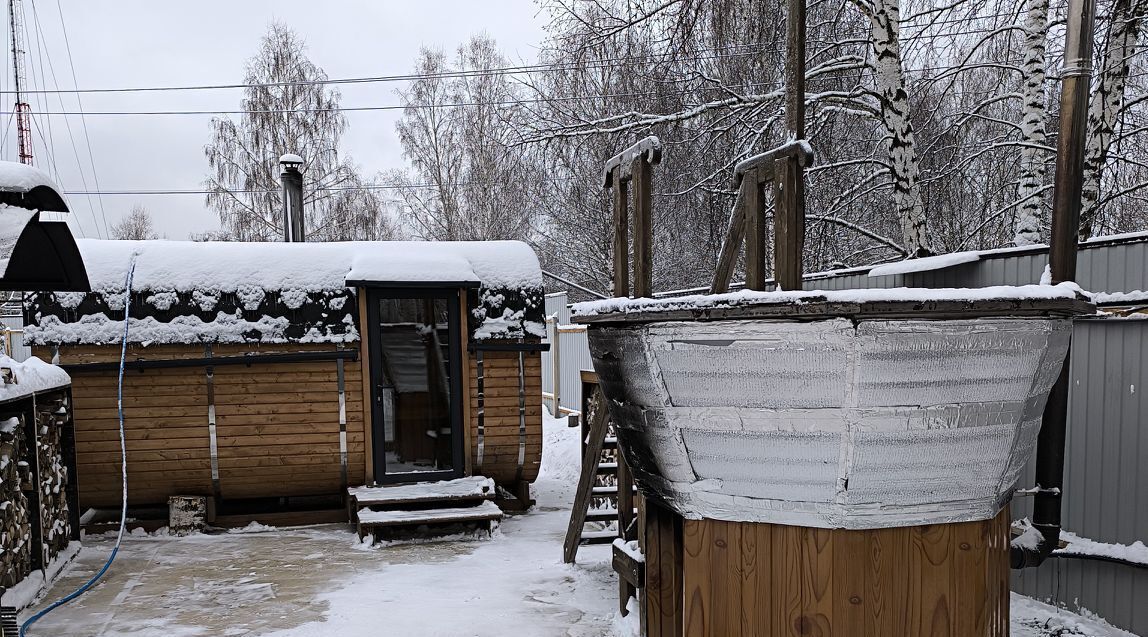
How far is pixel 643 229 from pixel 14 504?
406 centimetres

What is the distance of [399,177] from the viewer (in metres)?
18.9

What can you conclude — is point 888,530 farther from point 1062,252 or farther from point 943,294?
point 1062,252

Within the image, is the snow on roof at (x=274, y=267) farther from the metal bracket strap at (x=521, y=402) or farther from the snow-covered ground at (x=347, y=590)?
the snow-covered ground at (x=347, y=590)

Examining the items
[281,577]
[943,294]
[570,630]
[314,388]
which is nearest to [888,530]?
[943,294]

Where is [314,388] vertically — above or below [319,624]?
above

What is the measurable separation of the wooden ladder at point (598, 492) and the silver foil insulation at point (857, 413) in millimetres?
1960

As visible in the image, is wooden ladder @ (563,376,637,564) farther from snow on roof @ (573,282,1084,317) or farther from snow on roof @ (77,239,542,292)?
snow on roof @ (573,282,1084,317)

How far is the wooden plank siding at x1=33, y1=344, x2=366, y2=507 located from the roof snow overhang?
4.30ft

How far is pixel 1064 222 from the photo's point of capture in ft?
9.68

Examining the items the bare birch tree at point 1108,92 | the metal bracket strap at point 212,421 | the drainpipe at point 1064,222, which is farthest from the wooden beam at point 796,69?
the metal bracket strap at point 212,421

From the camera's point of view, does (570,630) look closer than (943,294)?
No

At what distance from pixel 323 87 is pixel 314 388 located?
1354 centimetres

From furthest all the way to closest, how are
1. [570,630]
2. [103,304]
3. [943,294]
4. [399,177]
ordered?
[399,177] < [103,304] < [570,630] < [943,294]

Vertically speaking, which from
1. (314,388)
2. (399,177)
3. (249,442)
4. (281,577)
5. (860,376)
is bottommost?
(281,577)
